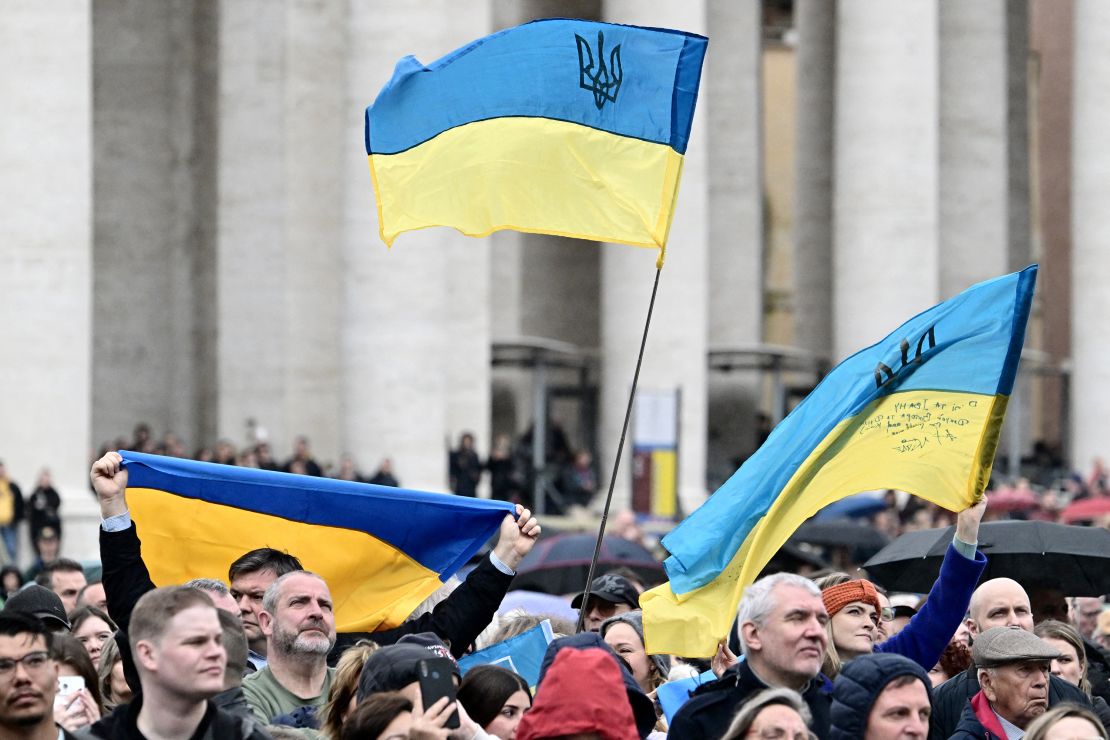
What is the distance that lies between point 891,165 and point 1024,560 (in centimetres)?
3795

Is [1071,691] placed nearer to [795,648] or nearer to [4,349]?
[795,648]

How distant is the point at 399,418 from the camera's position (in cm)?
4475

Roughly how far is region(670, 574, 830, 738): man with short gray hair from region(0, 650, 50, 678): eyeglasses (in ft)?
9.56

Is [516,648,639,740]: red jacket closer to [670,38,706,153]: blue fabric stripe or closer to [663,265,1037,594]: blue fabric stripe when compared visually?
[663,265,1037,594]: blue fabric stripe

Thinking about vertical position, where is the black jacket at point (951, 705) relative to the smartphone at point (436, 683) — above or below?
below

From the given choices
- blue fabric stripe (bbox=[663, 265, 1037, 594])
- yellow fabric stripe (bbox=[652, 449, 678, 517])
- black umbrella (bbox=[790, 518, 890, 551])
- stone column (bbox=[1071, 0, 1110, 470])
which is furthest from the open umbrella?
blue fabric stripe (bbox=[663, 265, 1037, 594])

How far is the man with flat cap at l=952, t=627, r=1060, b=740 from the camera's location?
→ 42.4ft

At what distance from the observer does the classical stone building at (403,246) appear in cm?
4028

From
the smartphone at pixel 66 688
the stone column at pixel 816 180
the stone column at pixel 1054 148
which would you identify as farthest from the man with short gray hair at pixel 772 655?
the stone column at pixel 1054 148

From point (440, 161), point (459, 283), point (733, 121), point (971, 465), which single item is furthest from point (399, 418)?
point (971, 465)

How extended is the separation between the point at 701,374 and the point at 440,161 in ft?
119

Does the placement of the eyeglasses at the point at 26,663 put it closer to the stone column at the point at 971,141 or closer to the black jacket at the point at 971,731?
the black jacket at the point at 971,731

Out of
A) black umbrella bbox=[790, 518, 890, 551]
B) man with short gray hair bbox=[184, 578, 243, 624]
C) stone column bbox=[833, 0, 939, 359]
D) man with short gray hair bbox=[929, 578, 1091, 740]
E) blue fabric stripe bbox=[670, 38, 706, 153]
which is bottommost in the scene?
black umbrella bbox=[790, 518, 890, 551]

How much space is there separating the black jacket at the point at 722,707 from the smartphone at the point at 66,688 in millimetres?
2769
